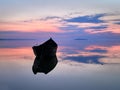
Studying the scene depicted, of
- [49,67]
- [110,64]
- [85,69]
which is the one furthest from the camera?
[110,64]

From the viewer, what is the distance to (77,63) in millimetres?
18594

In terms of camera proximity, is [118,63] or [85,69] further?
[118,63]

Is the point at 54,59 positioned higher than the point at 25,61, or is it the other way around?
the point at 54,59

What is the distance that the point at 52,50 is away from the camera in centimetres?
693

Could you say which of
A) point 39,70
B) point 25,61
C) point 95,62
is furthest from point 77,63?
point 39,70

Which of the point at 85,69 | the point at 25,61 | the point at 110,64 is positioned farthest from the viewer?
the point at 25,61

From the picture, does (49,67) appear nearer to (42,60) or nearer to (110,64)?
(42,60)

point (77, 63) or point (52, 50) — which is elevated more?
point (52, 50)

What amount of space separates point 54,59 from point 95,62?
12.4 metres

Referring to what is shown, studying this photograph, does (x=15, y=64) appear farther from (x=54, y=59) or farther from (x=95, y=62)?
(x=54, y=59)

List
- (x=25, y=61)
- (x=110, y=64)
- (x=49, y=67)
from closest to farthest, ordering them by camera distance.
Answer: (x=49, y=67) < (x=110, y=64) < (x=25, y=61)

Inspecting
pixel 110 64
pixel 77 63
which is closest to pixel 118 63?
pixel 110 64

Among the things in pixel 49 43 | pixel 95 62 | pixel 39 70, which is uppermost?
pixel 49 43

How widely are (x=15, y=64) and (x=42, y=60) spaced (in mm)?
11597
